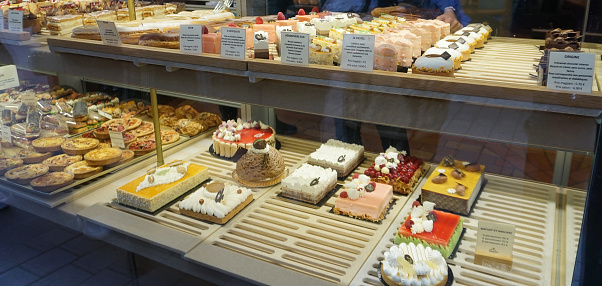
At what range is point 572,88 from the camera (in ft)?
3.49

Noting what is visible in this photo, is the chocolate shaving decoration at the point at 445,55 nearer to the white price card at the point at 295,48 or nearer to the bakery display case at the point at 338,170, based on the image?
the bakery display case at the point at 338,170

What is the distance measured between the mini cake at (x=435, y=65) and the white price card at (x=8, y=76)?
5.93 feet

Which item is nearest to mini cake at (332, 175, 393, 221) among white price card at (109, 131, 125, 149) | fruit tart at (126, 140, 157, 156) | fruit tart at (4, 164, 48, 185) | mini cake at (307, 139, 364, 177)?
mini cake at (307, 139, 364, 177)

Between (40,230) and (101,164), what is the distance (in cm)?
44

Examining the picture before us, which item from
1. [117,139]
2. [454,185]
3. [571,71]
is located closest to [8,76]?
[117,139]

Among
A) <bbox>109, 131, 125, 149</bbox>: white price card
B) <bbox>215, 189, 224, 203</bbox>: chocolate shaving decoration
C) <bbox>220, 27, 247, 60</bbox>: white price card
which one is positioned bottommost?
<bbox>215, 189, 224, 203</bbox>: chocolate shaving decoration

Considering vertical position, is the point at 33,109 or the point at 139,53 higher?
the point at 139,53

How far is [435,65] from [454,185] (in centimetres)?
82

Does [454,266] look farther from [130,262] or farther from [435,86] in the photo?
[130,262]

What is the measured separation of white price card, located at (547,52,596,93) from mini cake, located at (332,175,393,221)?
1034 mm

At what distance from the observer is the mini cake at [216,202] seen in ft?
6.68

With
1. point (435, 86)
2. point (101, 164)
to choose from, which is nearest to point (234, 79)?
point (435, 86)

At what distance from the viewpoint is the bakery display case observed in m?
1.21

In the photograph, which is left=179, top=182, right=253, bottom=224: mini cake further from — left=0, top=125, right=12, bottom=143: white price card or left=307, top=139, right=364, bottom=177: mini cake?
left=0, top=125, right=12, bottom=143: white price card
